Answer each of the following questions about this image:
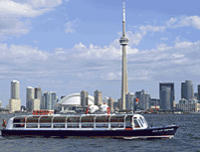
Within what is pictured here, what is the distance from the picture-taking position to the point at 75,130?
173 ft


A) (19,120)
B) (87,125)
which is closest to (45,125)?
(19,120)

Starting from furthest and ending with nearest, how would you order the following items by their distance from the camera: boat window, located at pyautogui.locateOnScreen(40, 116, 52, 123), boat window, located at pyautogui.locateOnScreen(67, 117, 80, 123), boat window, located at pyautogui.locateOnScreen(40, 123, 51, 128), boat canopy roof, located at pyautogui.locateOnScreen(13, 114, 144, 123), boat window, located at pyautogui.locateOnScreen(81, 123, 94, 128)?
boat window, located at pyautogui.locateOnScreen(40, 123, 51, 128) < boat window, located at pyautogui.locateOnScreen(40, 116, 52, 123) < boat window, located at pyautogui.locateOnScreen(67, 117, 80, 123) < boat window, located at pyautogui.locateOnScreen(81, 123, 94, 128) < boat canopy roof, located at pyautogui.locateOnScreen(13, 114, 144, 123)

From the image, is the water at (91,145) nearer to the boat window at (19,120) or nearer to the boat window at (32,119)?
the boat window at (32,119)

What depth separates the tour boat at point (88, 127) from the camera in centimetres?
5088

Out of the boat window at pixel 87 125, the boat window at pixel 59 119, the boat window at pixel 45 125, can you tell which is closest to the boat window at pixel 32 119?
the boat window at pixel 45 125

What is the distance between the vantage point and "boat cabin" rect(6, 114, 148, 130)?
51125mm

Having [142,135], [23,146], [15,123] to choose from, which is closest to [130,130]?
[142,135]

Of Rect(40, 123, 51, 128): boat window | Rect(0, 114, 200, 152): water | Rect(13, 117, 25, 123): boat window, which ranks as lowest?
Rect(0, 114, 200, 152): water

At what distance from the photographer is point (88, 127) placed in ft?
173

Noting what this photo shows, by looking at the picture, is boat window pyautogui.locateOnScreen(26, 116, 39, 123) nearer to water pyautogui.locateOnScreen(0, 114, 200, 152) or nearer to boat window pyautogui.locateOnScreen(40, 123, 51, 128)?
boat window pyautogui.locateOnScreen(40, 123, 51, 128)

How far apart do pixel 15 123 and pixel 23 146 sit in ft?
28.2

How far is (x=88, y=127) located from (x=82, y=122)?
1.04 metres

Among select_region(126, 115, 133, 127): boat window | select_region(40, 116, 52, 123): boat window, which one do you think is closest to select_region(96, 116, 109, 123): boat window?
select_region(126, 115, 133, 127): boat window

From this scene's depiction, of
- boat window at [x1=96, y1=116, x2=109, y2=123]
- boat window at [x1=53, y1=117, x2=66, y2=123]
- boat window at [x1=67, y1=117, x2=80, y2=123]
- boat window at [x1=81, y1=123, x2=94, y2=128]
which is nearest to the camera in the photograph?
boat window at [x1=96, y1=116, x2=109, y2=123]
